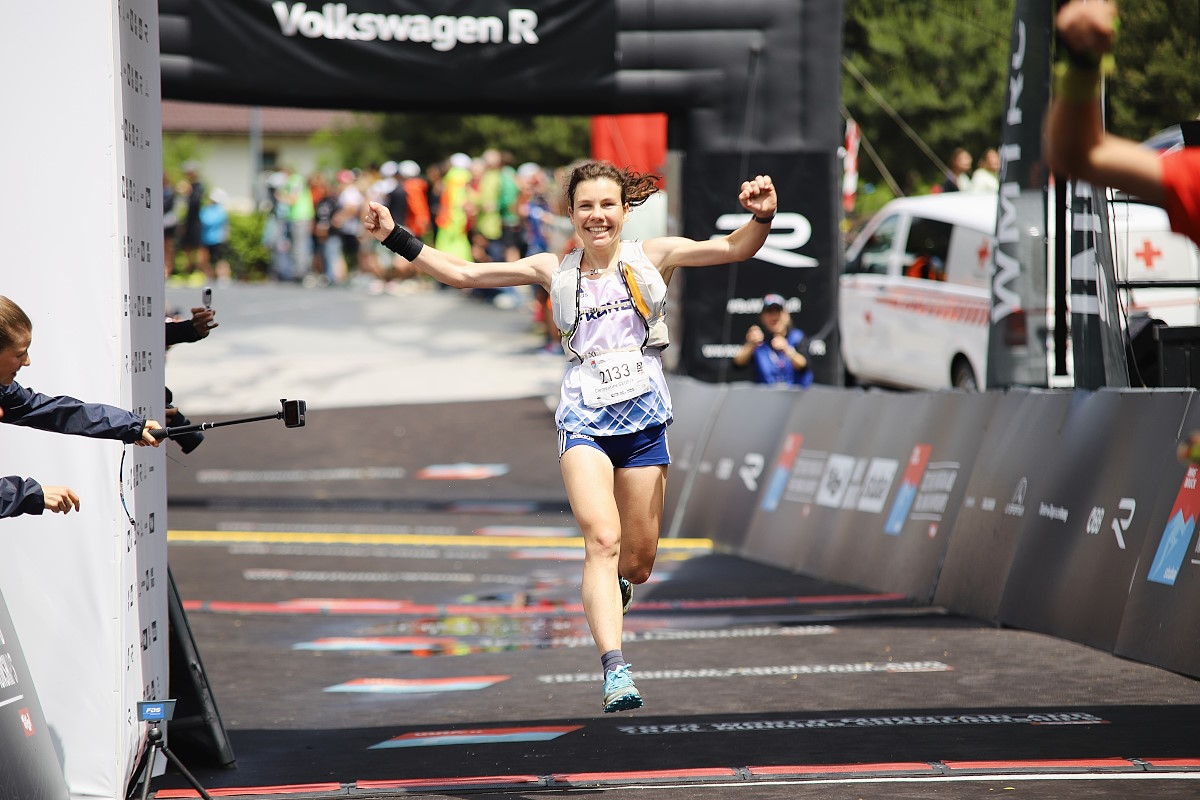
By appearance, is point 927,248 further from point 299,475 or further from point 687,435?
point 299,475

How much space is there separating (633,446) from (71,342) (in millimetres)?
2105

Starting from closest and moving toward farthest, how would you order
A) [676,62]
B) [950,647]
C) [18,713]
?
[18,713] → [950,647] → [676,62]

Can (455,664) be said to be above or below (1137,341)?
below

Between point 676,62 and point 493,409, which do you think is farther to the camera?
point 493,409

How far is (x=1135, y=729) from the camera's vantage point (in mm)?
6492

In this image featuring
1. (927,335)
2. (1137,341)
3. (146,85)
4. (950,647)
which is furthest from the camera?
(927,335)

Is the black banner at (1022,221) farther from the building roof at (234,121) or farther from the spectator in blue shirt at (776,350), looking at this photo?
the building roof at (234,121)

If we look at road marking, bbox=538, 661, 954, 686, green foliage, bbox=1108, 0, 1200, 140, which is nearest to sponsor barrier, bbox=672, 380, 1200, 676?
road marking, bbox=538, 661, 954, 686

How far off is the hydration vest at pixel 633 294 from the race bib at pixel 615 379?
0.28ft

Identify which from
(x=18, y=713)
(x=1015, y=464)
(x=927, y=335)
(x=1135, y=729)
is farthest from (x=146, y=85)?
(x=927, y=335)

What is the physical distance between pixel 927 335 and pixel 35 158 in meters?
11.3

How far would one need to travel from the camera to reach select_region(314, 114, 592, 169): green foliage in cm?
5509

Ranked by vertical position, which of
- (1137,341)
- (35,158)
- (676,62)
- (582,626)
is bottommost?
(582,626)

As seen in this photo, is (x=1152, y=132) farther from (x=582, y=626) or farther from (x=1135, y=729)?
(x=1135, y=729)
